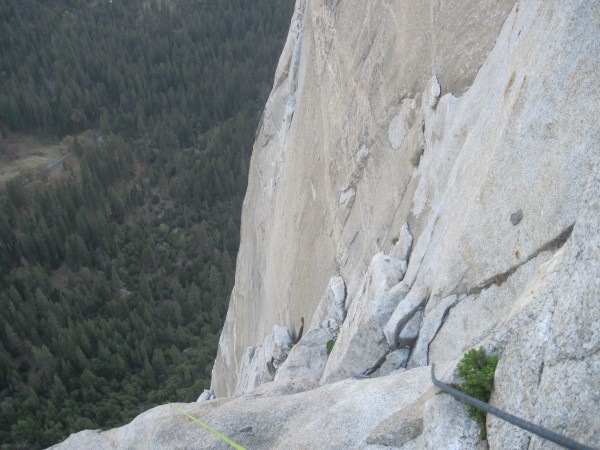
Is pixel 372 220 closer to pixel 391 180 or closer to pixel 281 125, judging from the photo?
pixel 391 180

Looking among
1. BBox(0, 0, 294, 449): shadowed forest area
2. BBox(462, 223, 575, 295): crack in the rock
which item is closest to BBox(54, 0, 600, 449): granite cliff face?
Result: BBox(462, 223, 575, 295): crack in the rock

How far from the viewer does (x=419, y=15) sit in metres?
13.7

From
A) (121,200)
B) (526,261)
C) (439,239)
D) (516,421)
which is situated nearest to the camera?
(516,421)

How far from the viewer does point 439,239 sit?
10062 millimetres

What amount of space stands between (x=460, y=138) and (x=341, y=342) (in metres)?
4.89

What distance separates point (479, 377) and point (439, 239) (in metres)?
4.14

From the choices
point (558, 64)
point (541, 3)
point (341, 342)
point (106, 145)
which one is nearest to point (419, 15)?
point (541, 3)

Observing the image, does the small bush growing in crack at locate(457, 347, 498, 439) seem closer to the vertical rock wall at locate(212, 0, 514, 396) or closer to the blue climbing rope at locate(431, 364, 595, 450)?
the blue climbing rope at locate(431, 364, 595, 450)

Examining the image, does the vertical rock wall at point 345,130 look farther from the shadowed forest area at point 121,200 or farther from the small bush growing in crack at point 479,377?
the shadowed forest area at point 121,200

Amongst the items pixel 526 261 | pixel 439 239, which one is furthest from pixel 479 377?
pixel 439 239

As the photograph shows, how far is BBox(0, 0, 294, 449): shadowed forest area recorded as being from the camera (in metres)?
50.5

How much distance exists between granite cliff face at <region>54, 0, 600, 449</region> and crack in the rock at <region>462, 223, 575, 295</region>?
0.02 meters

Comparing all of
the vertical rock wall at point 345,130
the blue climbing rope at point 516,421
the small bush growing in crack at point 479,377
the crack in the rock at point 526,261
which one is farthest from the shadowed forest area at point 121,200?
the small bush growing in crack at point 479,377

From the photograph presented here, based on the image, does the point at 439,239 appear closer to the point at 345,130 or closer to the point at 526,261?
the point at 526,261
